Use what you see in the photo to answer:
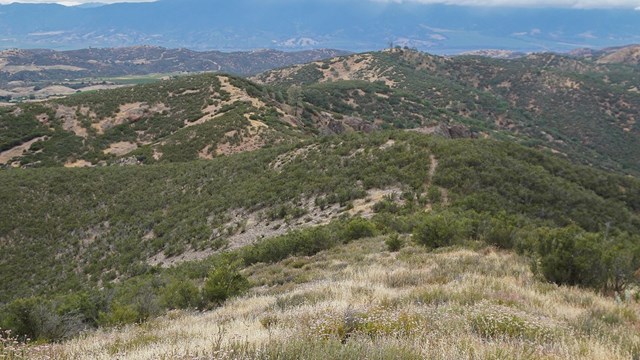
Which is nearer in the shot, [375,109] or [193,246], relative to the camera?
[193,246]

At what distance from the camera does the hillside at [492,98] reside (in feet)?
258

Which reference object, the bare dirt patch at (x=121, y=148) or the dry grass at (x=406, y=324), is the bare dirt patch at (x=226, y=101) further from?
the dry grass at (x=406, y=324)

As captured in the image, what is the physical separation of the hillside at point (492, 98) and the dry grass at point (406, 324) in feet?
206

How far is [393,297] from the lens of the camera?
651 cm

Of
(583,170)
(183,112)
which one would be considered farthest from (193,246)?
(183,112)

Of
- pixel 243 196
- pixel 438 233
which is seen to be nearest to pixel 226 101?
pixel 243 196

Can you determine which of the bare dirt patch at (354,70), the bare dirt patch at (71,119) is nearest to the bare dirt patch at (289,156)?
the bare dirt patch at (71,119)

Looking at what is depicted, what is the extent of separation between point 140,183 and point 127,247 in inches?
327

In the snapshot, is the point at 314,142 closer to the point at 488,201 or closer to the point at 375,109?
the point at 488,201

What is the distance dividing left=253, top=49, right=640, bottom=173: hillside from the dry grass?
62.8m

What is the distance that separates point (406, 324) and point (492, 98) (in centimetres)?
10915

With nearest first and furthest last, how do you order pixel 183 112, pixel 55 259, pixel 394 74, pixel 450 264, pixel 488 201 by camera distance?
1. pixel 450 264
2. pixel 488 201
3. pixel 55 259
4. pixel 183 112
5. pixel 394 74

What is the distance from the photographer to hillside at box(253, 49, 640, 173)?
78.7 metres

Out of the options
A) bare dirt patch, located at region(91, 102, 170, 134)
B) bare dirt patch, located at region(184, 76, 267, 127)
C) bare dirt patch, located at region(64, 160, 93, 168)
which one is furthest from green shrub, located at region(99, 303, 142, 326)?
bare dirt patch, located at region(91, 102, 170, 134)
